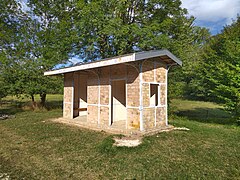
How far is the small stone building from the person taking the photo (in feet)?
21.5

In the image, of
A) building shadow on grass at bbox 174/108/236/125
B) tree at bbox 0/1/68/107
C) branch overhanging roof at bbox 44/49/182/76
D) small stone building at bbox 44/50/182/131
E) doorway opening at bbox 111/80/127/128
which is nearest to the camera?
branch overhanging roof at bbox 44/49/182/76

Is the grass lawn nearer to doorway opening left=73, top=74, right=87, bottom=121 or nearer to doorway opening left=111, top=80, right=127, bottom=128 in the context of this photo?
doorway opening left=111, top=80, right=127, bottom=128

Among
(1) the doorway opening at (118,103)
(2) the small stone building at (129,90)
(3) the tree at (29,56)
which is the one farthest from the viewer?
(3) the tree at (29,56)

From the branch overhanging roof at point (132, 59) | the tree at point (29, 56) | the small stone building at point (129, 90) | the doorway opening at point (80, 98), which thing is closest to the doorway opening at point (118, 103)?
the small stone building at point (129, 90)

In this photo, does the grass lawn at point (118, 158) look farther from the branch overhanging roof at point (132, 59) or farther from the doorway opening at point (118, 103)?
the branch overhanging roof at point (132, 59)

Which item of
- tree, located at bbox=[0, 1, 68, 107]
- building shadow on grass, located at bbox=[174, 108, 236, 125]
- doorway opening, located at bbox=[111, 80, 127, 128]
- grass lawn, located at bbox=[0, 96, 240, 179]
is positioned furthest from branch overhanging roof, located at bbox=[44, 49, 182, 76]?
building shadow on grass, located at bbox=[174, 108, 236, 125]

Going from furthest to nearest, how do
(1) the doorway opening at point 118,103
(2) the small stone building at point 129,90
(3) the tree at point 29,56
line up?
(3) the tree at point 29,56, (1) the doorway opening at point 118,103, (2) the small stone building at point 129,90

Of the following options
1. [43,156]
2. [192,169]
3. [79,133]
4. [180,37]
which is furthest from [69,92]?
[180,37]

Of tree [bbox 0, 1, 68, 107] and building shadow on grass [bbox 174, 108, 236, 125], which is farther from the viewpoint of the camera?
tree [bbox 0, 1, 68, 107]

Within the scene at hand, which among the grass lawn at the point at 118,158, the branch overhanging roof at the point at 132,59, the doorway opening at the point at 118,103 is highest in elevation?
the branch overhanging roof at the point at 132,59

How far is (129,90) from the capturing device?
6906 mm

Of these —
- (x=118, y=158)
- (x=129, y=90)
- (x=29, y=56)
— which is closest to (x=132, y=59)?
(x=129, y=90)

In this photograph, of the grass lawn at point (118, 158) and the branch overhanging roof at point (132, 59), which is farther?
the branch overhanging roof at point (132, 59)

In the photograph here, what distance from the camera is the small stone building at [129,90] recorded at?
6562mm
